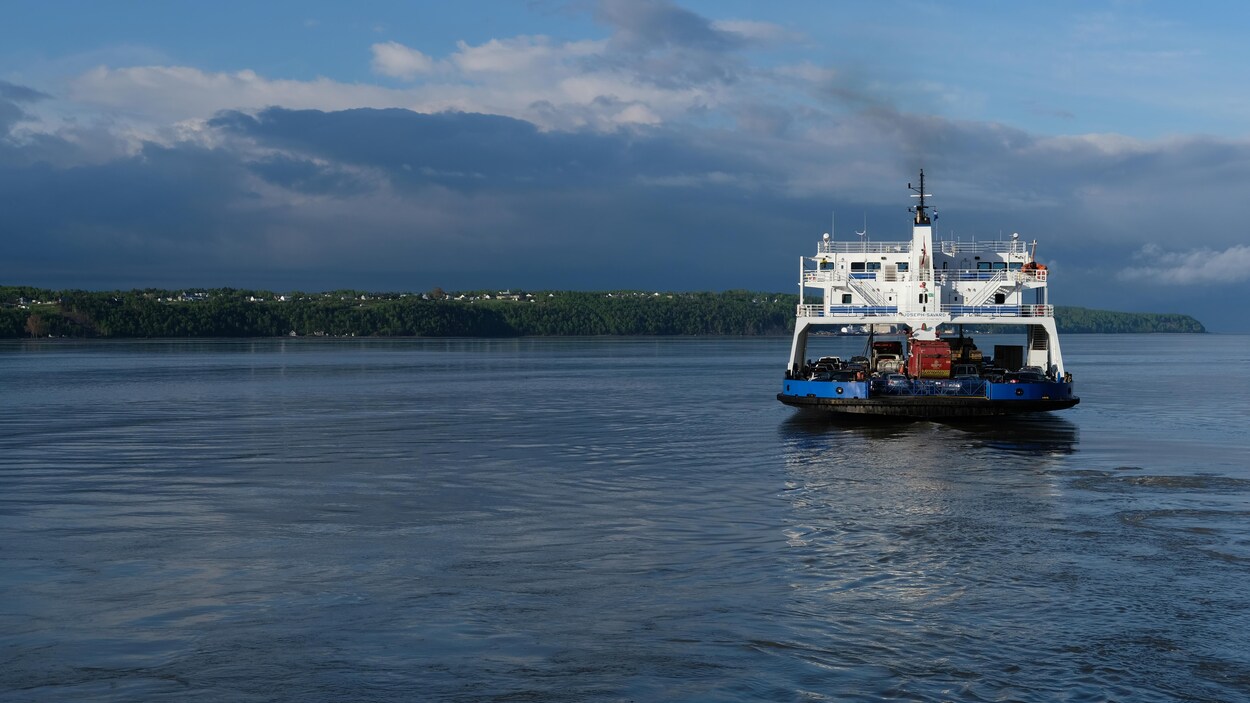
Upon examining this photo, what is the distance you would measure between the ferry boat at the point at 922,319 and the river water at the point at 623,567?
13.6ft

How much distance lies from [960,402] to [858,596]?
30712 mm

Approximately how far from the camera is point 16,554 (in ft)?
70.7

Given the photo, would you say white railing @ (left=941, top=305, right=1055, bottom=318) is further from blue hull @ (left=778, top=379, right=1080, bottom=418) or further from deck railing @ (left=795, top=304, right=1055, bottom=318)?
blue hull @ (left=778, top=379, right=1080, bottom=418)

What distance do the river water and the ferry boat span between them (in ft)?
13.6

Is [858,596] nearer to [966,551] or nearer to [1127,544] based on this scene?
[966,551]

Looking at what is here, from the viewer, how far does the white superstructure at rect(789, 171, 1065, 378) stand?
Result: 178 ft

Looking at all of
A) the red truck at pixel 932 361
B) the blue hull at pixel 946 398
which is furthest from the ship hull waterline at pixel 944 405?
the red truck at pixel 932 361

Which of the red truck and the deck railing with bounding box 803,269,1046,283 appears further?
the deck railing with bounding box 803,269,1046,283

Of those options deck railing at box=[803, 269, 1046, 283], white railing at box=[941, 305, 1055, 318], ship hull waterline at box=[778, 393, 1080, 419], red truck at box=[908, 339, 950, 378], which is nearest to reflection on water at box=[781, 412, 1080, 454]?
ship hull waterline at box=[778, 393, 1080, 419]

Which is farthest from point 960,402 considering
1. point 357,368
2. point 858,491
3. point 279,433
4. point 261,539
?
point 357,368

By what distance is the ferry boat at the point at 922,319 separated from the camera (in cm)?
4848

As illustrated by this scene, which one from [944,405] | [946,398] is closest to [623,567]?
[944,405]

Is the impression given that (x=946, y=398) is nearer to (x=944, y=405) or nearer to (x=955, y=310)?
(x=944, y=405)

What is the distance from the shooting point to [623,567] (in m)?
20.3
